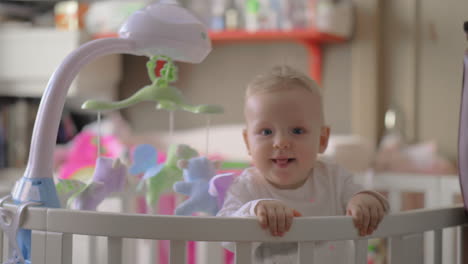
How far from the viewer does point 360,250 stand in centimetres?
81

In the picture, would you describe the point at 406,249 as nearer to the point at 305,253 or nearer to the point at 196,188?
the point at 305,253

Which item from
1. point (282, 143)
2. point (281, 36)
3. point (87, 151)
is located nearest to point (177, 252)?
point (282, 143)

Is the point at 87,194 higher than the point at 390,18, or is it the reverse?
the point at 390,18

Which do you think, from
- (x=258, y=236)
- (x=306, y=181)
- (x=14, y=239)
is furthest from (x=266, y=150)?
(x=14, y=239)

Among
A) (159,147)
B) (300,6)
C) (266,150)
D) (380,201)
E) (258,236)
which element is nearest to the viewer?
(258,236)

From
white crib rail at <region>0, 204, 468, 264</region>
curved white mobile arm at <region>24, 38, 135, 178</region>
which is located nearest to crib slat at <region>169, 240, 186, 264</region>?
white crib rail at <region>0, 204, 468, 264</region>

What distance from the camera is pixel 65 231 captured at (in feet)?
2.56

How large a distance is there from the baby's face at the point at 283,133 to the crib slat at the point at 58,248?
0.32 m

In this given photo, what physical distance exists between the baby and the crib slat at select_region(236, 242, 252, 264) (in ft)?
0.52

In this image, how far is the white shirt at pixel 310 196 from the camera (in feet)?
3.07

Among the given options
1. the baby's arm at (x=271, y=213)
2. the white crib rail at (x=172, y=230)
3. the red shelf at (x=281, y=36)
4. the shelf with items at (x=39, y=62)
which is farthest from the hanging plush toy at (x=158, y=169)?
the shelf with items at (x=39, y=62)

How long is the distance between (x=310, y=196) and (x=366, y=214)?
202 millimetres

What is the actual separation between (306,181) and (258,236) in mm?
287

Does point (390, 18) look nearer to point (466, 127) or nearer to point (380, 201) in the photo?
point (466, 127)
